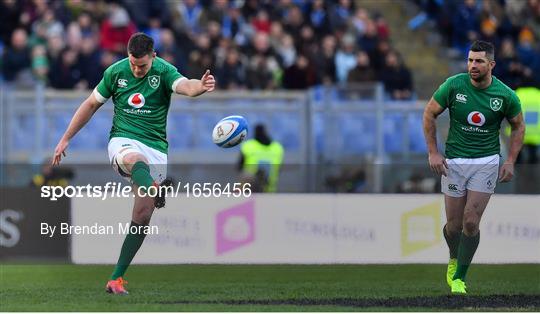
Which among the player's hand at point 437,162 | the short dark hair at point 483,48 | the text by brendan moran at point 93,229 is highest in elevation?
the short dark hair at point 483,48

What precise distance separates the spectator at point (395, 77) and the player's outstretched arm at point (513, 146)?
9214mm

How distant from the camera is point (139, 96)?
12.7m

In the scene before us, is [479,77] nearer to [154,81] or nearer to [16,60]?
[154,81]

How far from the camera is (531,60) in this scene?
76.1 ft

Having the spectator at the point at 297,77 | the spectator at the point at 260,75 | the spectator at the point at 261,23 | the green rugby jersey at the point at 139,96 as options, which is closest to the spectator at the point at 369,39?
the spectator at the point at 297,77

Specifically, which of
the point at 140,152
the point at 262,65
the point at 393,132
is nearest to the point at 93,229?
the point at 140,152

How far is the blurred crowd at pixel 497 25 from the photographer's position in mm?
23219

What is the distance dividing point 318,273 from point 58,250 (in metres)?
3.71

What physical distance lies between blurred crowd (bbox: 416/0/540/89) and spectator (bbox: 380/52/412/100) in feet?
5.24

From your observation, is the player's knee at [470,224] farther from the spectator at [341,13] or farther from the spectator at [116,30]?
the spectator at [341,13]

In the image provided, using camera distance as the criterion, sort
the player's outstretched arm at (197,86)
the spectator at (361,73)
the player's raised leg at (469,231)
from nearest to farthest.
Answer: the player's outstretched arm at (197,86) < the player's raised leg at (469,231) < the spectator at (361,73)

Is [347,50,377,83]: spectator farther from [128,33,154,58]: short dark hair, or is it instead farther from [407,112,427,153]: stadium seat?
[128,33,154,58]: short dark hair

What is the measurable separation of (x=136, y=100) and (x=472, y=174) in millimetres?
3178

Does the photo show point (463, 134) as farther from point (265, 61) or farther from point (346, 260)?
point (265, 61)
